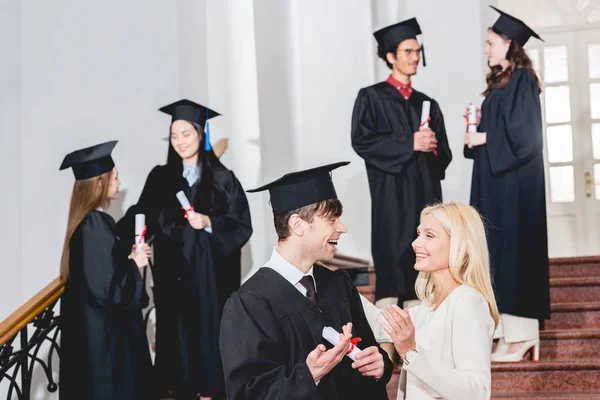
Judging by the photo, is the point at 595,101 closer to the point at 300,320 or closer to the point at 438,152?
the point at 438,152

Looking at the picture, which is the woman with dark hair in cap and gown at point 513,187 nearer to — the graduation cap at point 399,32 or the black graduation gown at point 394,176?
the black graduation gown at point 394,176

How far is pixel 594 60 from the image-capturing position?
26.6 ft

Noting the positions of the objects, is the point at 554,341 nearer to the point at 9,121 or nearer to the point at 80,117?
the point at 80,117

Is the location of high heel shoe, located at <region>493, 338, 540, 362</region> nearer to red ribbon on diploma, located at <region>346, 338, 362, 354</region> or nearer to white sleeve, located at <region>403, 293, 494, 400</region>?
white sleeve, located at <region>403, 293, 494, 400</region>

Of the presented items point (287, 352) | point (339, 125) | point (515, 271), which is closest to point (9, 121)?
point (339, 125)

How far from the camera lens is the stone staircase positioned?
4.93 metres

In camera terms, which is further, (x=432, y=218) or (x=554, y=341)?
(x=554, y=341)

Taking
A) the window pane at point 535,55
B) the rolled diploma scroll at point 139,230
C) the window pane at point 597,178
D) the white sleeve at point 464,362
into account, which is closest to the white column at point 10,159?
the rolled diploma scroll at point 139,230

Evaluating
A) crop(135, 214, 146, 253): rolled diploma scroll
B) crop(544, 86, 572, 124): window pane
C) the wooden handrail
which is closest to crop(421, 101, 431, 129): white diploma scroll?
crop(135, 214, 146, 253): rolled diploma scroll

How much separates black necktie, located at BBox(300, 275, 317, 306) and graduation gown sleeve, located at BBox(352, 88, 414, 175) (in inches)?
105

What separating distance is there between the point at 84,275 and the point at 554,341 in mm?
2905

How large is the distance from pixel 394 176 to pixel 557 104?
10.2 ft

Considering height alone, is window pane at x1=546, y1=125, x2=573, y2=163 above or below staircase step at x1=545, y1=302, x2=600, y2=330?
above

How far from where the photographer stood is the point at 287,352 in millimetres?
2959
